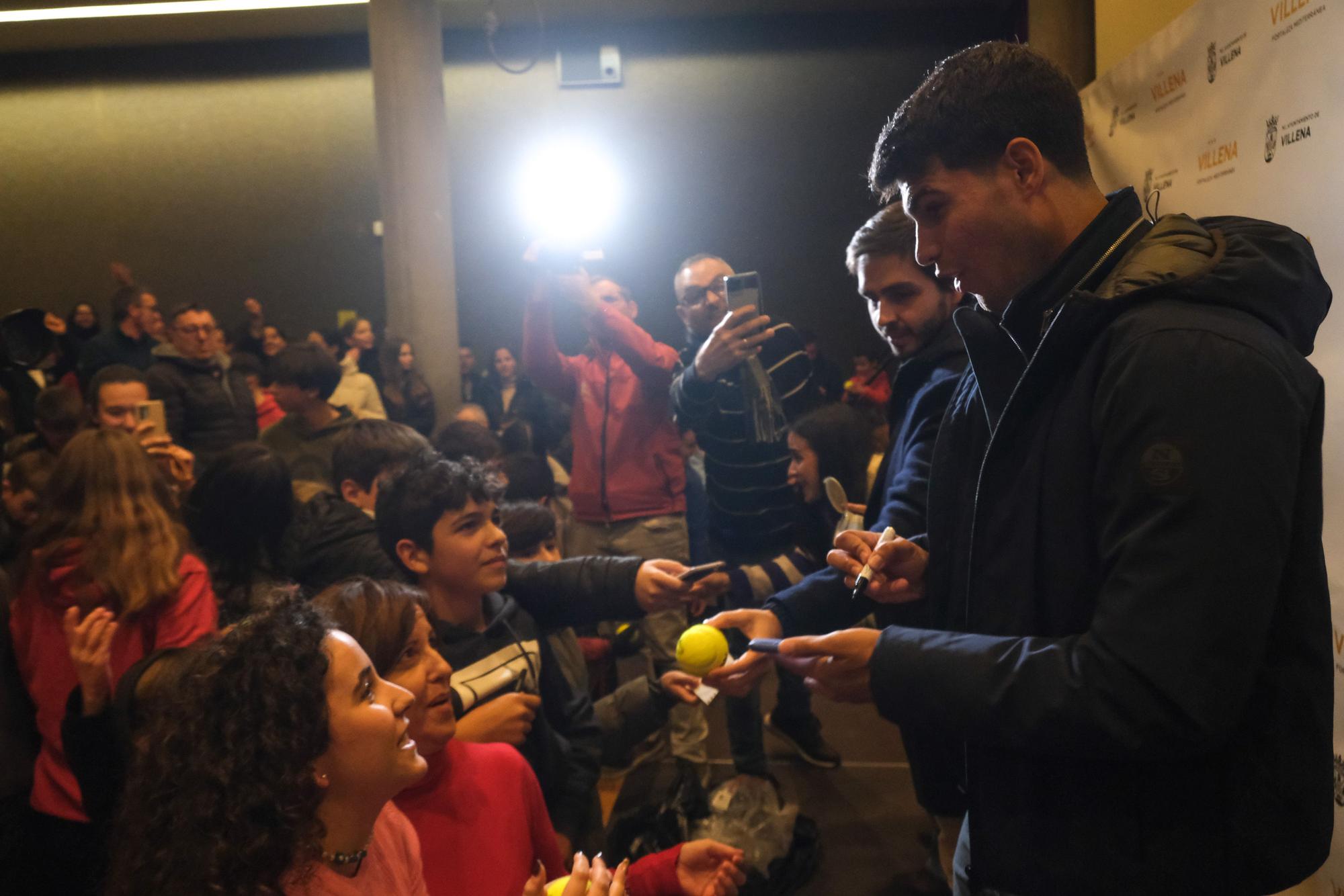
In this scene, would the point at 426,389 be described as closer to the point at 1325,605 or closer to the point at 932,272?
the point at 932,272

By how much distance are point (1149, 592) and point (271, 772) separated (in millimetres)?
961

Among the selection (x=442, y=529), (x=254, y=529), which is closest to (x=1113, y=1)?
(x=442, y=529)

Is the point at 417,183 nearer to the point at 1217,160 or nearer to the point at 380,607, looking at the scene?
the point at 1217,160

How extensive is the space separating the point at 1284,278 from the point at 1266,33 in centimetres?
134

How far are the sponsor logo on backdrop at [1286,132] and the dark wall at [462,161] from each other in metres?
7.18

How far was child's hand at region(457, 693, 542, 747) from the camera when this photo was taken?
5.70ft

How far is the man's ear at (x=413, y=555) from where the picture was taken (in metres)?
2.04

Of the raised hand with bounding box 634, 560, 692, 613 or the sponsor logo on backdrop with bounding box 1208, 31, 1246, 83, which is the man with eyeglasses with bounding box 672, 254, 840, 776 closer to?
the raised hand with bounding box 634, 560, 692, 613

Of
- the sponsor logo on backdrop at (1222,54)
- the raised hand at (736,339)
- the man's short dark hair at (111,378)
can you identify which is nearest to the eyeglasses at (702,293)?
the raised hand at (736,339)

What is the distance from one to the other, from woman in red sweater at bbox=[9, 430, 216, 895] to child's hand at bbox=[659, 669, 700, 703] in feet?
3.31

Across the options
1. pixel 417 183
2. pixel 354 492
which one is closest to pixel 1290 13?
pixel 354 492

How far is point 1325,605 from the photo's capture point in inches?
40.3

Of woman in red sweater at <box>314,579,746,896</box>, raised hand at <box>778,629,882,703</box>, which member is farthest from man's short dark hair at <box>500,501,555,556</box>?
raised hand at <box>778,629,882,703</box>

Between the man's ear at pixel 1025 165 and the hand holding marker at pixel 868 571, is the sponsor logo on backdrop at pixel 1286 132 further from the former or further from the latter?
the hand holding marker at pixel 868 571
